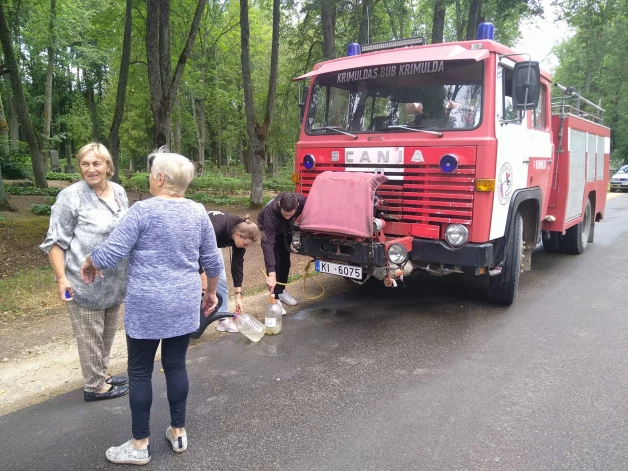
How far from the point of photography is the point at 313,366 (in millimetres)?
3971

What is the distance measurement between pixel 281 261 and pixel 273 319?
3.67 ft

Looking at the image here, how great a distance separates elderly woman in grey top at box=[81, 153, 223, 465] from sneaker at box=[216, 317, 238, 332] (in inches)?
83.1

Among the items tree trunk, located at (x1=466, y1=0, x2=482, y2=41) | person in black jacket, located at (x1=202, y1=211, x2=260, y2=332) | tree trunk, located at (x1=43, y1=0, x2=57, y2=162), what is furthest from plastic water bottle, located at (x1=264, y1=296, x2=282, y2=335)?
tree trunk, located at (x1=43, y1=0, x2=57, y2=162)

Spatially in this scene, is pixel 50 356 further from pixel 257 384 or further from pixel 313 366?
pixel 313 366

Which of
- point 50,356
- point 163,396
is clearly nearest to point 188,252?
point 163,396

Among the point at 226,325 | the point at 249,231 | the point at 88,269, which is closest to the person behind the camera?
the point at 88,269

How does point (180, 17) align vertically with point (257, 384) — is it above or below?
above

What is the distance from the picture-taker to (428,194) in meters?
4.72

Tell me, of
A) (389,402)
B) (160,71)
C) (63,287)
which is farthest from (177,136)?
(389,402)

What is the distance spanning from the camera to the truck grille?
180 inches

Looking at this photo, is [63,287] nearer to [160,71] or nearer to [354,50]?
[354,50]

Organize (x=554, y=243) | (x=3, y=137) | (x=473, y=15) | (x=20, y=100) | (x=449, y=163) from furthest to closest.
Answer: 1. (x=3, y=137)
2. (x=473, y=15)
3. (x=20, y=100)
4. (x=554, y=243)
5. (x=449, y=163)

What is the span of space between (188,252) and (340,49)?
14.4m

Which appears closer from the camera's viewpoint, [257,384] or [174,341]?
Answer: [174,341]
